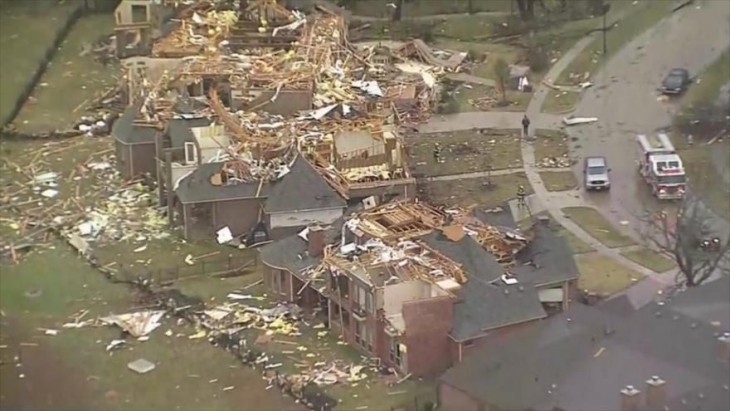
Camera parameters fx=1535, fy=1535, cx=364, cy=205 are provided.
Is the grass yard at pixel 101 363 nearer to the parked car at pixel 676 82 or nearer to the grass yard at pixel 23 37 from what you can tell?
the grass yard at pixel 23 37

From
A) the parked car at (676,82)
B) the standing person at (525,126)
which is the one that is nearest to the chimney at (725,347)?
the standing person at (525,126)

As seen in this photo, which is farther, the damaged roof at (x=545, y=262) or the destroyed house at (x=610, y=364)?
the damaged roof at (x=545, y=262)

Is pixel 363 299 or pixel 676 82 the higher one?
pixel 676 82

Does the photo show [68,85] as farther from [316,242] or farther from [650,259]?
[650,259]

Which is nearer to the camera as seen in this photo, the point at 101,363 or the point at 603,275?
the point at 101,363

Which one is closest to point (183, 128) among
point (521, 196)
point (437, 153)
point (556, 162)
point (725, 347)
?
point (437, 153)

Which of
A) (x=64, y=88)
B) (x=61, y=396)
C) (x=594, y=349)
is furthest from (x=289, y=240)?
(x=64, y=88)
